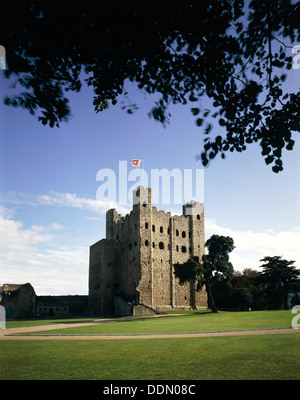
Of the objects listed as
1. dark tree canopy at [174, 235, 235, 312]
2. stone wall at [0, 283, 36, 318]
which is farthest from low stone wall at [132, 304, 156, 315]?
stone wall at [0, 283, 36, 318]

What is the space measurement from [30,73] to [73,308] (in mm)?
49304

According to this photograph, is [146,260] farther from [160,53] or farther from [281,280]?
[160,53]

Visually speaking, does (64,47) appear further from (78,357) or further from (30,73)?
(78,357)

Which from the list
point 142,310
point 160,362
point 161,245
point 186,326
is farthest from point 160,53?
point 161,245

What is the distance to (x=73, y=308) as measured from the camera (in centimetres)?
5041

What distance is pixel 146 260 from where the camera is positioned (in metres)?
43.3

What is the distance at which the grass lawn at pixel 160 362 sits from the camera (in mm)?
7844

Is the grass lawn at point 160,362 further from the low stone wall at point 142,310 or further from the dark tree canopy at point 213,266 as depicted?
the low stone wall at point 142,310

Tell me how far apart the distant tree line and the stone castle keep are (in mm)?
6059

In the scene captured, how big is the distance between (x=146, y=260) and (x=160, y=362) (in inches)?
1349

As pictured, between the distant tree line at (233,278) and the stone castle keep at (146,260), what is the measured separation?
6.06 m

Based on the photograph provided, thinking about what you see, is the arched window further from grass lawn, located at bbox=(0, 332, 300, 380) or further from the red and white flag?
grass lawn, located at bbox=(0, 332, 300, 380)
